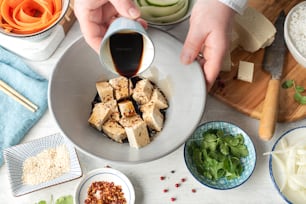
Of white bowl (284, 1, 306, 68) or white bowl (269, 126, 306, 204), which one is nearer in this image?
white bowl (269, 126, 306, 204)

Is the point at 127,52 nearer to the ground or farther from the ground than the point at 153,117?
farther from the ground

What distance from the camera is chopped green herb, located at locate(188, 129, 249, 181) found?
150 cm

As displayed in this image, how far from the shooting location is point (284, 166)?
4.98 ft

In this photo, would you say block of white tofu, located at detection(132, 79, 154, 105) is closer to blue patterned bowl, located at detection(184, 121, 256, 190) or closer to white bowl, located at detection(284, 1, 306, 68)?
blue patterned bowl, located at detection(184, 121, 256, 190)

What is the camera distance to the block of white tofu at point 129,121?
5.04ft

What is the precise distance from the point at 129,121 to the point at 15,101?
18.1 inches

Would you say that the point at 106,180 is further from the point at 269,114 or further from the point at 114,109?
the point at 269,114

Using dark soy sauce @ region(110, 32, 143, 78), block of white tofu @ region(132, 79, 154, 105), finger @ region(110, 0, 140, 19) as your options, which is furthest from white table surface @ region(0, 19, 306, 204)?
finger @ region(110, 0, 140, 19)

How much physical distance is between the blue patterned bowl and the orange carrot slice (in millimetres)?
681

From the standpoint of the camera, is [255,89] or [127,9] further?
[255,89]

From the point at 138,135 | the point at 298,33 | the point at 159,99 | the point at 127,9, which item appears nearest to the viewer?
the point at 127,9

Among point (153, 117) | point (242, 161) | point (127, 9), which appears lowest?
point (242, 161)

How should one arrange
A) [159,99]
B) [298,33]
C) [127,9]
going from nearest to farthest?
[127,9]
[159,99]
[298,33]

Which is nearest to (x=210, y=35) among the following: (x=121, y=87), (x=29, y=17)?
(x=121, y=87)
